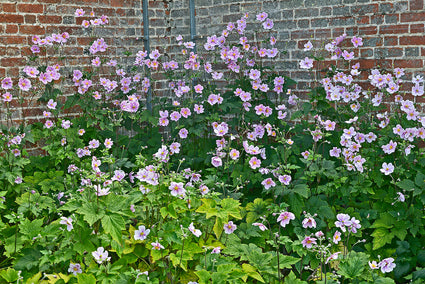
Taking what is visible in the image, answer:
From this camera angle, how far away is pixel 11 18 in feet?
14.1

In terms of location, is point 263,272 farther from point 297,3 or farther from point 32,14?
point 32,14

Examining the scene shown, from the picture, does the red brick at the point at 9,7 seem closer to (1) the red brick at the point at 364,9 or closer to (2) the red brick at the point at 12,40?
(2) the red brick at the point at 12,40

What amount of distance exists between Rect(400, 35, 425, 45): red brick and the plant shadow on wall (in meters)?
0.28

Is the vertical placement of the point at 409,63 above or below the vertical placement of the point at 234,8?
below

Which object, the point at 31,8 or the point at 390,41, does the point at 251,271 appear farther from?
the point at 31,8

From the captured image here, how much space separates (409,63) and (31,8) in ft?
10.2

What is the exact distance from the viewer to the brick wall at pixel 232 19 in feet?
13.4

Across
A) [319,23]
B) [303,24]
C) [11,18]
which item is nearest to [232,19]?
[303,24]

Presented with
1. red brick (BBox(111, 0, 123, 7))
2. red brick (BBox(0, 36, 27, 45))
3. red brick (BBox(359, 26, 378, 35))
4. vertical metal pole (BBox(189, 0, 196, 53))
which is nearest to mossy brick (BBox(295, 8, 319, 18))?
red brick (BBox(359, 26, 378, 35))

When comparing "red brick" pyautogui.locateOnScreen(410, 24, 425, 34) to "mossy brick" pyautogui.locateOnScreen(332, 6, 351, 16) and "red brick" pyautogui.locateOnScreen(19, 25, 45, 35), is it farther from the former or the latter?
"red brick" pyautogui.locateOnScreen(19, 25, 45, 35)

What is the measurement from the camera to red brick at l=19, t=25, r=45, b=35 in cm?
436

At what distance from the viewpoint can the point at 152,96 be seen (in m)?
5.10

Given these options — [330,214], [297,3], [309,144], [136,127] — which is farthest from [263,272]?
[297,3]

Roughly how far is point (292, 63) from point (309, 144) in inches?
43.0
